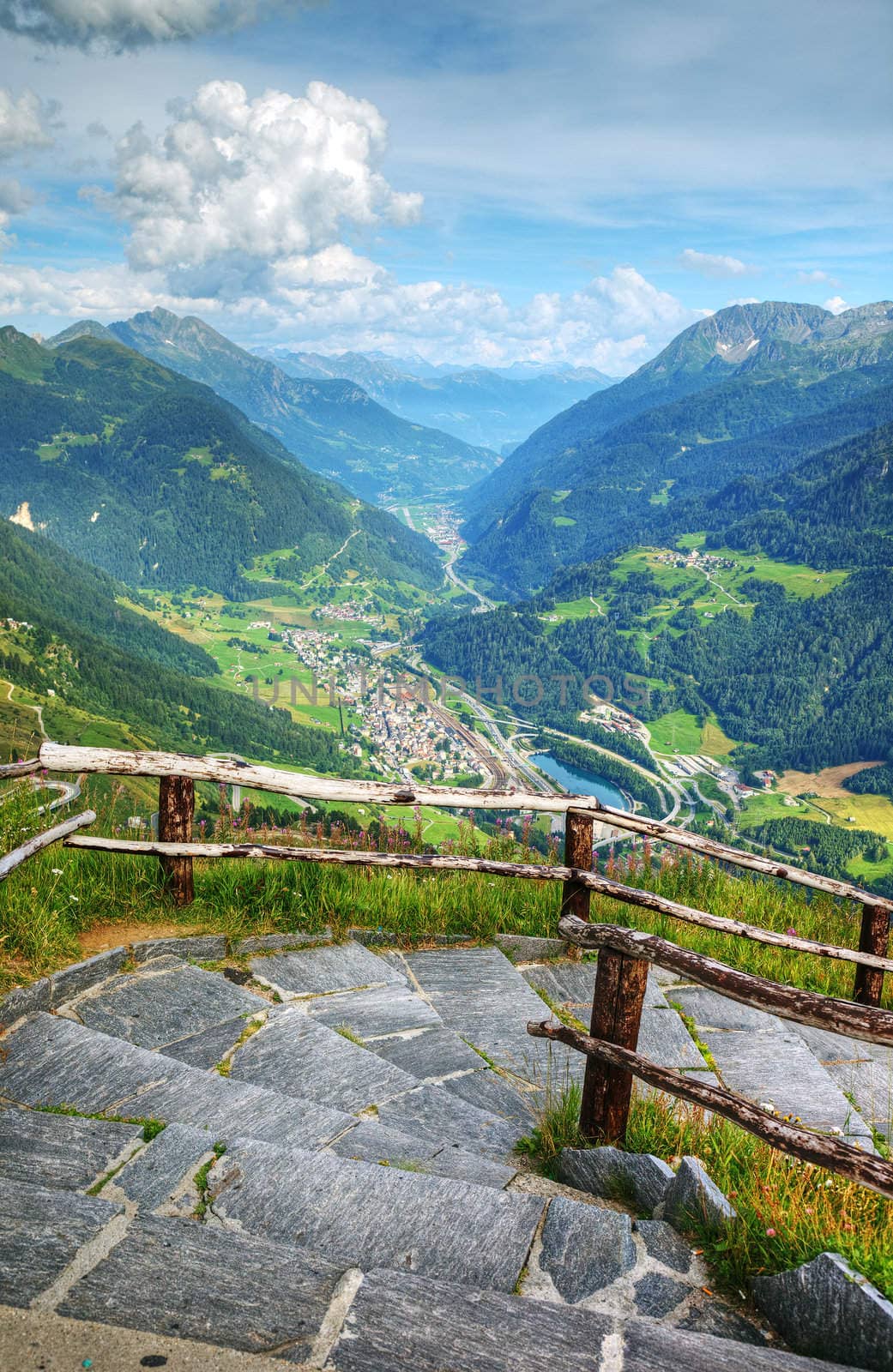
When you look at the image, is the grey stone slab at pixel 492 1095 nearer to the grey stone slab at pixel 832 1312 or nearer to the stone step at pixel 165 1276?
the grey stone slab at pixel 832 1312

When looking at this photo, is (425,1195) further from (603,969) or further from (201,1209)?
(603,969)

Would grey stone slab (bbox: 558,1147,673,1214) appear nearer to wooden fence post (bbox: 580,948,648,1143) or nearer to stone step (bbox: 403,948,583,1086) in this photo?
wooden fence post (bbox: 580,948,648,1143)

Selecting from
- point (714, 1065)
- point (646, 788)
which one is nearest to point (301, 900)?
point (714, 1065)

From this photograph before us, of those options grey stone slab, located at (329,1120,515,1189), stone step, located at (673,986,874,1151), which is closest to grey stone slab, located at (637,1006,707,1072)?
stone step, located at (673,986,874,1151)

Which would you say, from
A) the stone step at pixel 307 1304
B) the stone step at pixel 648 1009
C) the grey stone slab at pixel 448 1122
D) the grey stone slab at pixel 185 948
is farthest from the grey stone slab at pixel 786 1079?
the grey stone slab at pixel 185 948

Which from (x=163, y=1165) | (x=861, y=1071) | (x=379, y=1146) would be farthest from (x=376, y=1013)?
(x=861, y=1071)

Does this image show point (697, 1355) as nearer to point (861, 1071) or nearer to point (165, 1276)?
point (165, 1276)
